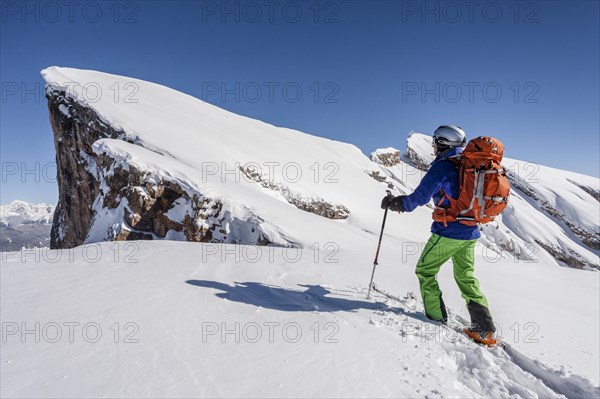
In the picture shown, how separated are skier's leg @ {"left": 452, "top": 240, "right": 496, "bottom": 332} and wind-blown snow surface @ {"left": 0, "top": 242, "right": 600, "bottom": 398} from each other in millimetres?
368

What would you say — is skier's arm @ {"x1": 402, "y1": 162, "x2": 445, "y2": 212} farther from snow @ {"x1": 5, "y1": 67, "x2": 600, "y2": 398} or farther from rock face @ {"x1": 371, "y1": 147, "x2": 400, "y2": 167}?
rock face @ {"x1": 371, "y1": 147, "x2": 400, "y2": 167}

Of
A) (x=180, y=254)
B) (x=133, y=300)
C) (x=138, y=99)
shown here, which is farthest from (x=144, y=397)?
(x=138, y=99)

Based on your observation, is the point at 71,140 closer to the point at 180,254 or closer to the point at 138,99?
the point at 138,99

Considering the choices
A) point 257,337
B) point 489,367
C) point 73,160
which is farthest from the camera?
point 73,160

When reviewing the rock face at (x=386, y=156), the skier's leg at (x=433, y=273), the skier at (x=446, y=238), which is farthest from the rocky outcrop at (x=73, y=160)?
the rock face at (x=386, y=156)

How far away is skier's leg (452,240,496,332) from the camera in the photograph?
3.67 m

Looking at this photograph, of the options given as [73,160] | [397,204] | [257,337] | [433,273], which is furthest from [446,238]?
[73,160]

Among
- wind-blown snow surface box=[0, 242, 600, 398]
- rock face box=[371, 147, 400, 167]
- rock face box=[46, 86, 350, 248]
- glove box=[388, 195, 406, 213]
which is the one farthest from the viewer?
rock face box=[371, 147, 400, 167]

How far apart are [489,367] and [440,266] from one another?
1321mm

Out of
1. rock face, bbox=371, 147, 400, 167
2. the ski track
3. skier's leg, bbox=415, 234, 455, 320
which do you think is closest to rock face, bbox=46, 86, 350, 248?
skier's leg, bbox=415, 234, 455, 320

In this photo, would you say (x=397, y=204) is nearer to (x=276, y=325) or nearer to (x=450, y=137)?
(x=450, y=137)

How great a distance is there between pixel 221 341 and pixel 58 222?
31.9 m

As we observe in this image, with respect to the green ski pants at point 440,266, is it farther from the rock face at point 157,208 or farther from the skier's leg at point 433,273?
the rock face at point 157,208

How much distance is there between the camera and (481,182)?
3.71 meters
